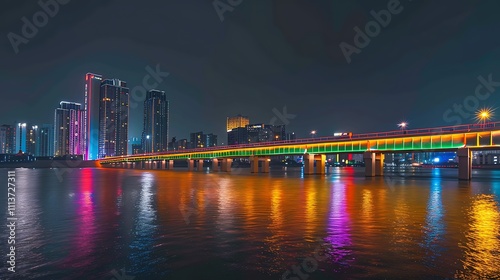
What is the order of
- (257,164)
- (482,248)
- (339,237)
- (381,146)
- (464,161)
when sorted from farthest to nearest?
(257,164), (381,146), (464,161), (339,237), (482,248)

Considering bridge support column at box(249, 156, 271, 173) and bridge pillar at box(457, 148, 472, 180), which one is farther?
bridge support column at box(249, 156, 271, 173)

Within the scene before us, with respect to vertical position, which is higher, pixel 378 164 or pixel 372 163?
pixel 372 163

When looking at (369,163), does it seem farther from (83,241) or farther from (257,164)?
(83,241)

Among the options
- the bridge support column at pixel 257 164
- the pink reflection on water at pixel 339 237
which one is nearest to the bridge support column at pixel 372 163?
the bridge support column at pixel 257 164

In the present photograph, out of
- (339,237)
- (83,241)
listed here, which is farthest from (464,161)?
(83,241)

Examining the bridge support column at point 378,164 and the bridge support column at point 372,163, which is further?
the bridge support column at point 378,164

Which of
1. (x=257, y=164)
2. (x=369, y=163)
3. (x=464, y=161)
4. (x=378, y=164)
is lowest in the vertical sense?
(x=257, y=164)

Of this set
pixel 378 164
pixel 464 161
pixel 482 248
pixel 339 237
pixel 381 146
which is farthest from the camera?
pixel 378 164

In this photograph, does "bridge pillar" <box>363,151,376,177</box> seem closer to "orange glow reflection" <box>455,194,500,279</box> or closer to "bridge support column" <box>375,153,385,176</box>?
"bridge support column" <box>375,153,385,176</box>

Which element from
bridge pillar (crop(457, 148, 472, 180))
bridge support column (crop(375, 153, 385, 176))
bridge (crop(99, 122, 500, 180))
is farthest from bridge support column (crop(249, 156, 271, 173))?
bridge pillar (crop(457, 148, 472, 180))

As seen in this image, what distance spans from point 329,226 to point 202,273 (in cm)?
1133

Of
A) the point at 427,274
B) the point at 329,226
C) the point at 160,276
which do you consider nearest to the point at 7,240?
the point at 160,276

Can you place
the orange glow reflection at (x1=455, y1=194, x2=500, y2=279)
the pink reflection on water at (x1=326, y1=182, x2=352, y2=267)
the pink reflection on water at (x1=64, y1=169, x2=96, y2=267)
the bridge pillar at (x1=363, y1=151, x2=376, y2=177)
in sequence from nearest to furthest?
the orange glow reflection at (x1=455, y1=194, x2=500, y2=279) → the pink reflection on water at (x1=64, y1=169, x2=96, y2=267) → the pink reflection on water at (x1=326, y1=182, x2=352, y2=267) → the bridge pillar at (x1=363, y1=151, x2=376, y2=177)

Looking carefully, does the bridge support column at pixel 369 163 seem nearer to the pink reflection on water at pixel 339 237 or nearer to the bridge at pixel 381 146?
the bridge at pixel 381 146
